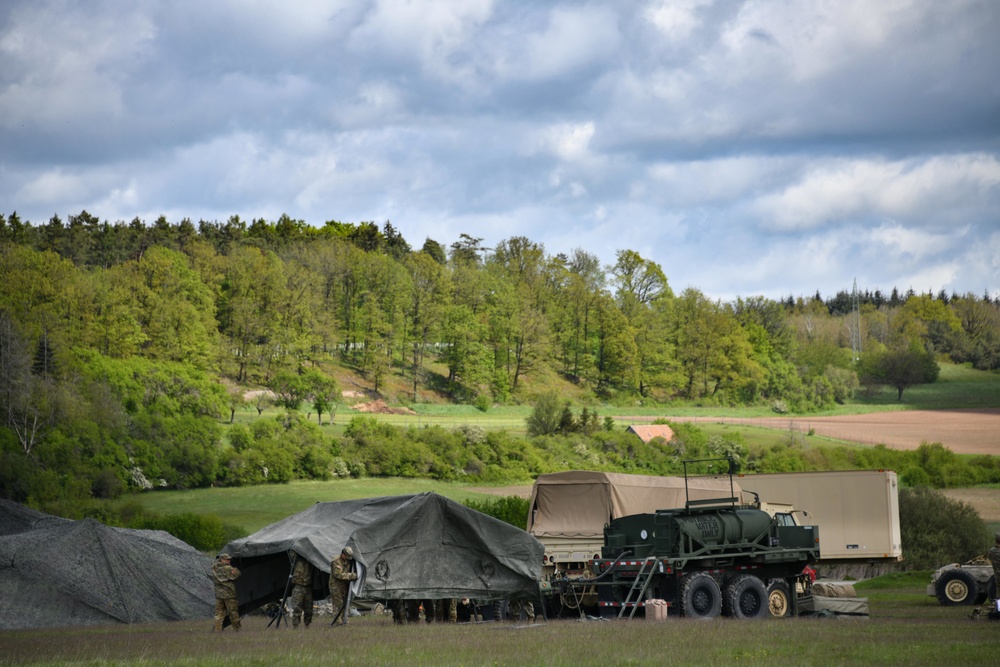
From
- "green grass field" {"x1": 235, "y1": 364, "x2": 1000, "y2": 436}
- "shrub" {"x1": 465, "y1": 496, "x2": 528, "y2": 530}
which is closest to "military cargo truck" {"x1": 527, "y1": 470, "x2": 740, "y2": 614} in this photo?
"shrub" {"x1": 465, "y1": 496, "x2": 528, "y2": 530}

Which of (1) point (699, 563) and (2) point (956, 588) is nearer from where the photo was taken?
(1) point (699, 563)

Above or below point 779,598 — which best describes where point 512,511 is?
above

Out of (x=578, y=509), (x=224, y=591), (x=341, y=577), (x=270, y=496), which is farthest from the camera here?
(x=270, y=496)

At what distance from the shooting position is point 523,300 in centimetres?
9169

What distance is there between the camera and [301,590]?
18.7m

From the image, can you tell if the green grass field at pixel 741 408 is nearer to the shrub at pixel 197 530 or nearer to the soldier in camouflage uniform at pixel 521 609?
the shrub at pixel 197 530

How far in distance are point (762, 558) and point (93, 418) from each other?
48502mm

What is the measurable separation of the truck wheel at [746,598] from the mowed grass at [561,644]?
132 cm

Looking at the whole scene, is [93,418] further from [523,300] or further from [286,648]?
[286,648]

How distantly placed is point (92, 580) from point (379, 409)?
53329 mm

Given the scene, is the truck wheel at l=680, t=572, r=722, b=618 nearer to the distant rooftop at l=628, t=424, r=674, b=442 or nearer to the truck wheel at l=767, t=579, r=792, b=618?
the truck wheel at l=767, t=579, r=792, b=618

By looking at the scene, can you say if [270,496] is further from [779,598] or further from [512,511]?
[779,598]

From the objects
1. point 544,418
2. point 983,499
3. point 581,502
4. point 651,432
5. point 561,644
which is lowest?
point 983,499

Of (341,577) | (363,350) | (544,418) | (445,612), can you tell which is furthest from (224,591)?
(363,350)
